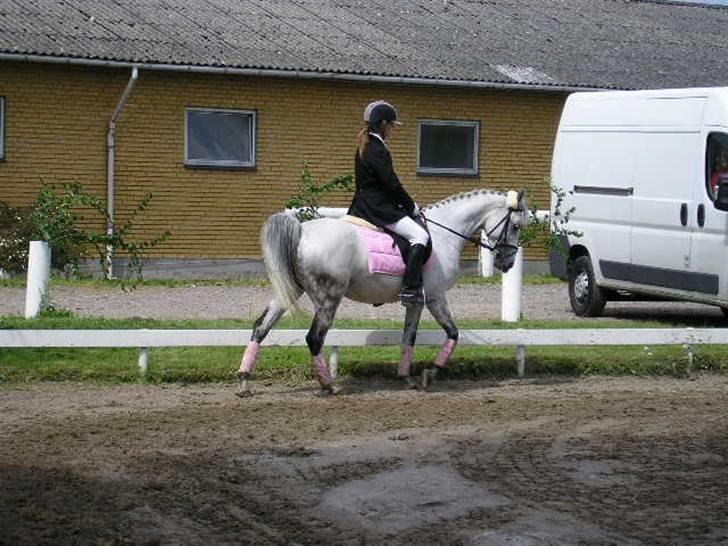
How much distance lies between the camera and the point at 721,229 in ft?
59.2

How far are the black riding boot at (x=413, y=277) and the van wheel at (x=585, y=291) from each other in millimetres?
6775

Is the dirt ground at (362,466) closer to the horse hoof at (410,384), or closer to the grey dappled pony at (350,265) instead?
the horse hoof at (410,384)

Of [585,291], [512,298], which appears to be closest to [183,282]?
[585,291]

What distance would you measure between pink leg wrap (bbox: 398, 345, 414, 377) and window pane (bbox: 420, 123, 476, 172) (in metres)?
14.1

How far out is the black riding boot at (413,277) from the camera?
546 inches

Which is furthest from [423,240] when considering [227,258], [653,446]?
[227,258]

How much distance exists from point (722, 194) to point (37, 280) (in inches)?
307

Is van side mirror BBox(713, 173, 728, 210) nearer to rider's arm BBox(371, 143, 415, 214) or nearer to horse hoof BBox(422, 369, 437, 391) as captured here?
horse hoof BBox(422, 369, 437, 391)

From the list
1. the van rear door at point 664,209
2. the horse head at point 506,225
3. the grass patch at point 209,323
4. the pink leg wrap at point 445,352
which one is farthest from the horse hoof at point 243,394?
the van rear door at point 664,209

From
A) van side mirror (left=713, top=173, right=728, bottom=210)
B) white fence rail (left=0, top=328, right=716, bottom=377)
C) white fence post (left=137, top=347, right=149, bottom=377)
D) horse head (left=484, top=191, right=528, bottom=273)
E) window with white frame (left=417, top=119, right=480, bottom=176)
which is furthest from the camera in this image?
window with white frame (left=417, top=119, right=480, bottom=176)

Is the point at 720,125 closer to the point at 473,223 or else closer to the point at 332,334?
the point at 473,223

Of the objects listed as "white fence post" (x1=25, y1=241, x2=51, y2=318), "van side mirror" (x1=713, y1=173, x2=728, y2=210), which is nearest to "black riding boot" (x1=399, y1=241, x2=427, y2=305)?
"white fence post" (x1=25, y1=241, x2=51, y2=318)

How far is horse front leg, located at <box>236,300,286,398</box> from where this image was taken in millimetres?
13547

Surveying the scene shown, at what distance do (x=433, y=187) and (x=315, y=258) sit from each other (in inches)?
585
